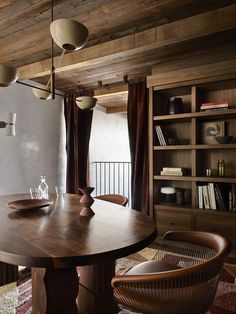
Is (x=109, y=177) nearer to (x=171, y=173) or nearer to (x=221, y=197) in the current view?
(x=171, y=173)

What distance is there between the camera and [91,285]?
157 cm

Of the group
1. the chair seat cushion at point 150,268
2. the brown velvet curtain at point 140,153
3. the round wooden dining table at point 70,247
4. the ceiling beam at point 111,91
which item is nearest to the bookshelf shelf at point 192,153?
the brown velvet curtain at point 140,153

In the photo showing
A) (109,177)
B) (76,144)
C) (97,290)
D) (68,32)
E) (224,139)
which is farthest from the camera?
(109,177)

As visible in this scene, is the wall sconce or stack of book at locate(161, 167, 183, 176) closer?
stack of book at locate(161, 167, 183, 176)

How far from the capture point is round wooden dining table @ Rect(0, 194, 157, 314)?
1078 millimetres

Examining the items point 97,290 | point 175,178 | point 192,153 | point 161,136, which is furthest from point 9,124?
point 97,290

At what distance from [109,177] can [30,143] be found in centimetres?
250

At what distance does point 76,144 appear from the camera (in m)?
4.33

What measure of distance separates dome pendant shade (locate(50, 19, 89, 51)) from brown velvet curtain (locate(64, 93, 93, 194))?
2902 millimetres

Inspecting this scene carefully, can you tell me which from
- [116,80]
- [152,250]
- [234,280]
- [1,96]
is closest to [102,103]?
[116,80]

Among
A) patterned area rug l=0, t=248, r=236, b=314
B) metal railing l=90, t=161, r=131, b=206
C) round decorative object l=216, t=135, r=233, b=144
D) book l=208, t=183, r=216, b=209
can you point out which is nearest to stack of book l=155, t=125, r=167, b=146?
round decorative object l=216, t=135, r=233, b=144

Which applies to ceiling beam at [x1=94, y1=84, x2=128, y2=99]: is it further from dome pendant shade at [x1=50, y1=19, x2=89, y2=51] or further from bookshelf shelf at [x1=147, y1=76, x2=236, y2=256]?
dome pendant shade at [x1=50, y1=19, x2=89, y2=51]

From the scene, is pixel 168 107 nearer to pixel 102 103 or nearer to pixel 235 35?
pixel 235 35

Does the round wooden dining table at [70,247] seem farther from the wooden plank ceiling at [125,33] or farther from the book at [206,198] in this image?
the wooden plank ceiling at [125,33]
